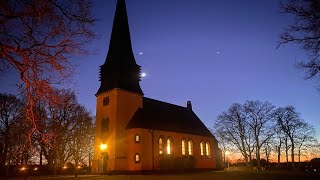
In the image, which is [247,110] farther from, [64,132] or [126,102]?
[64,132]

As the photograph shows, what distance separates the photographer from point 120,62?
44031 mm

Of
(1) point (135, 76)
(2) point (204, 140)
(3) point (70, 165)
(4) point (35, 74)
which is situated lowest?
(3) point (70, 165)

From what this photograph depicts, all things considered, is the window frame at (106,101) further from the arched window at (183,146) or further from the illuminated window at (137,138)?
the arched window at (183,146)

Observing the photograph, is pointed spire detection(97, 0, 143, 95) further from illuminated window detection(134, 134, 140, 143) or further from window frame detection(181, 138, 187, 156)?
window frame detection(181, 138, 187, 156)

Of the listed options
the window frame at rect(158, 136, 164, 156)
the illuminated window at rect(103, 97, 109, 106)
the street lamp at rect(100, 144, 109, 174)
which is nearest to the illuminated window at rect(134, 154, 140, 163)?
the street lamp at rect(100, 144, 109, 174)

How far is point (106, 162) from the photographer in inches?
1612

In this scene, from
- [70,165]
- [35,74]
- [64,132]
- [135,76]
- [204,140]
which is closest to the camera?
[35,74]

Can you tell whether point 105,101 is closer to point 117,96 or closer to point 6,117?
point 117,96

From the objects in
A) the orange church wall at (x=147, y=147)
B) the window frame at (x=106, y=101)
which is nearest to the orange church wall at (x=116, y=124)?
the window frame at (x=106, y=101)

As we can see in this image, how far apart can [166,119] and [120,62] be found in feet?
41.3

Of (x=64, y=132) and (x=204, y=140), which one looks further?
(x=204, y=140)

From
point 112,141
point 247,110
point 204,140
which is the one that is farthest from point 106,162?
point 247,110

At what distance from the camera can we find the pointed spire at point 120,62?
143ft

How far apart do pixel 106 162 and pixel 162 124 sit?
1078 cm
